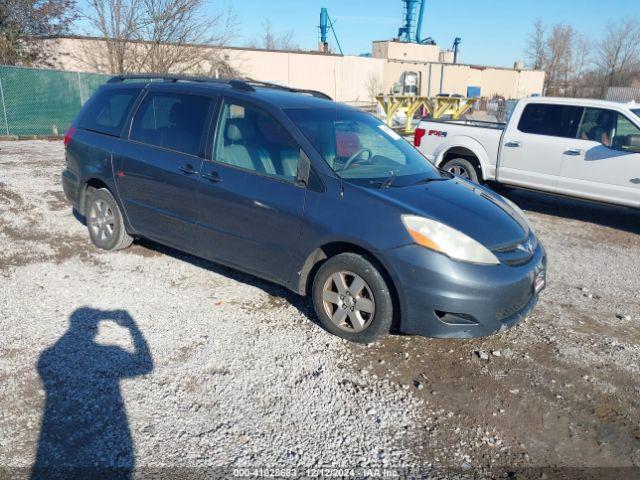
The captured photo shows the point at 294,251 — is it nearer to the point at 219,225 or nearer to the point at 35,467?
the point at 219,225

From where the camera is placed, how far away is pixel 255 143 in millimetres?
4508

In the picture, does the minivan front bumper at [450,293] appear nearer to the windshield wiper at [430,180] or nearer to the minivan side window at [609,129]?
the windshield wiper at [430,180]

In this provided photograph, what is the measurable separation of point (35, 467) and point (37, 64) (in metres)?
23.7

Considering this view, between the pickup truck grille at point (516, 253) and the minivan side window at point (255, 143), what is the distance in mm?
1672

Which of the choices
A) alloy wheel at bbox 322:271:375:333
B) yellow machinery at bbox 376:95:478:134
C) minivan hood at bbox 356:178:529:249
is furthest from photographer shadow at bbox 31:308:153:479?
yellow machinery at bbox 376:95:478:134

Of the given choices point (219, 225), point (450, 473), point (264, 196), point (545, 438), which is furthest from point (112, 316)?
point (545, 438)

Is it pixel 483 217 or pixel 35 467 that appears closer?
pixel 35 467

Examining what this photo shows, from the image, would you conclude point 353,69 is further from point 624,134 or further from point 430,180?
point 430,180

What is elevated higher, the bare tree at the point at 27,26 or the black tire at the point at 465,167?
the bare tree at the point at 27,26

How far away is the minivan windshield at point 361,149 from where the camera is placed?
4.29 meters

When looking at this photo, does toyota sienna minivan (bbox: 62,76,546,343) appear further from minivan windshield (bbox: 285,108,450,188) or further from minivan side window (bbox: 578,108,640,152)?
minivan side window (bbox: 578,108,640,152)

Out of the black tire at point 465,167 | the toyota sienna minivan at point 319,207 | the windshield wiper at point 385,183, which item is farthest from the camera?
the black tire at point 465,167

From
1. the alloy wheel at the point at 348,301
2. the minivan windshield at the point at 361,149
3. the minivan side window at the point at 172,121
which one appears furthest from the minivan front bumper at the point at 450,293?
the minivan side window at the point at 172,121

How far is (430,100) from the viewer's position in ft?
73.2
